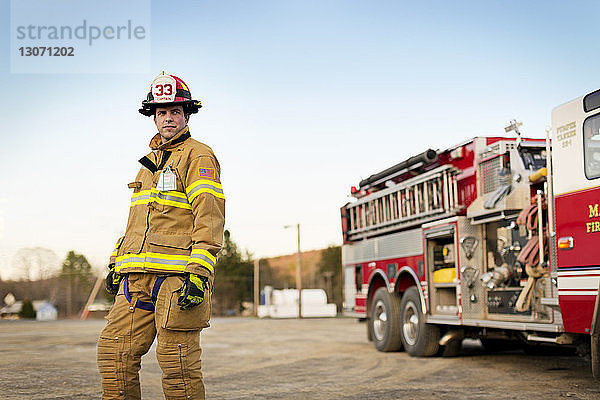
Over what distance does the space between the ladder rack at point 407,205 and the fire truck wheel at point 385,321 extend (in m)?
1.08

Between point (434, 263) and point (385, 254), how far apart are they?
1519mm

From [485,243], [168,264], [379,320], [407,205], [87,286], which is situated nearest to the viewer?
[168,264]

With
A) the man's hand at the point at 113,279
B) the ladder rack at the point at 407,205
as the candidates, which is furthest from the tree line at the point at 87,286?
the man's hand at the point at 113,279

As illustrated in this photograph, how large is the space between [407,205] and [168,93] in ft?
22.3

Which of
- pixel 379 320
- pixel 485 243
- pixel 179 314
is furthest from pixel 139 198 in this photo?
pixel 379 320

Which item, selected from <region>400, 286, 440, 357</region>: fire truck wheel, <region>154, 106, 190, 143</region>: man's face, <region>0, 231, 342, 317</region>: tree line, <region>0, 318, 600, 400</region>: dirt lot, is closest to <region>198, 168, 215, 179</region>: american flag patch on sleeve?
<region>154, 106, 190, 143</region>: man's face

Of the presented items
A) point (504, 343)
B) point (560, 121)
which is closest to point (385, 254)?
point (504, 343)

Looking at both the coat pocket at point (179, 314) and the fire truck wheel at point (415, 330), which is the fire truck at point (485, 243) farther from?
the coat pocket at point (179, 314)

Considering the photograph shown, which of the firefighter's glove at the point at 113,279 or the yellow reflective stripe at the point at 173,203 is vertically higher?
the yellow reflective stripe at the point at 173,203

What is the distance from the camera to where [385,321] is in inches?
448

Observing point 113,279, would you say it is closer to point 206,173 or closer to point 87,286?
point 206,173

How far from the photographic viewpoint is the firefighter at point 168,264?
4.05 meters

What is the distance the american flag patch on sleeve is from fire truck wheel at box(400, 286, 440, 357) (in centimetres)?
643

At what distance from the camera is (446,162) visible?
10.1 m
